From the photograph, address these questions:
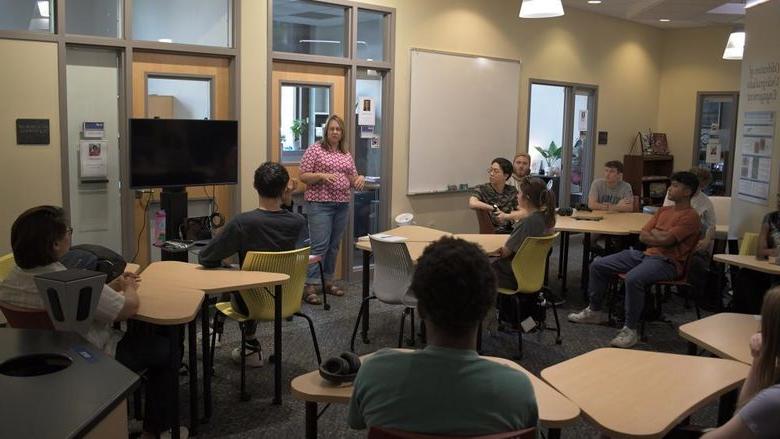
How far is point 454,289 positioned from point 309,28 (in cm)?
490

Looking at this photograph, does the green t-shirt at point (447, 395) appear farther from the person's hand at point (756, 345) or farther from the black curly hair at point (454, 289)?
the person's hand at point (756, 345)

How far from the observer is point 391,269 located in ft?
14.1

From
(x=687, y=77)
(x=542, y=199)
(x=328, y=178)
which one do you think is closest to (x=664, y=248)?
(x=542, y=199)

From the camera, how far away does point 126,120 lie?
5031 mm

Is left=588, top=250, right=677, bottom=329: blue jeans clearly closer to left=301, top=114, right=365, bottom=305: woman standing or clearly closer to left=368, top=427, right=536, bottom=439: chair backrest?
left=301, top=114, right=365, bottom=305: woman standing

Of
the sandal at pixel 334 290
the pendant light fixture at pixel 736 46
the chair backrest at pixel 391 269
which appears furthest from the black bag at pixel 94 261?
the pendant light fixture at pixel 736 46

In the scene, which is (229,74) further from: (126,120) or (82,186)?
(82,186)

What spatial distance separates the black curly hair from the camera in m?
1.66

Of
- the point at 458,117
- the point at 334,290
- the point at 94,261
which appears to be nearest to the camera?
the point at 94,261

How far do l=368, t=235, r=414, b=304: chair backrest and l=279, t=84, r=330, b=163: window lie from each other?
6.52 ft

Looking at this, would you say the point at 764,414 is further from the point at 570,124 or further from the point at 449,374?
the point at 570,124

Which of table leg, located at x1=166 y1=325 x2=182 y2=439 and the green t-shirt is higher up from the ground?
the green t-shirt

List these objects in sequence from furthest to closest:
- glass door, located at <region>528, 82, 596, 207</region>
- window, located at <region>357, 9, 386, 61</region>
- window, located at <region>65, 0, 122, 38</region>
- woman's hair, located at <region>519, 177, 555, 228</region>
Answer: glass door, located at <region>528, 82, 596, 207</region> < window, located at <region>357, 9, 386, 61</region> < window, located at <region>65, 0, 122, 38</region> < woman's hair, located at <region>519, 177, 555, 228</region>

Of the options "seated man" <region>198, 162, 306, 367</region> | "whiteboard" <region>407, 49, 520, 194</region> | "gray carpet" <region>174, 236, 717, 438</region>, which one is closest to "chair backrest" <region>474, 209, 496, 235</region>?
"gray carpet" <region>174, 236, 717, 438</region>
